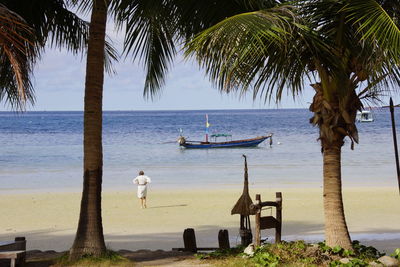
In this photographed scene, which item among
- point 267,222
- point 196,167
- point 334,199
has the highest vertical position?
point 334,199

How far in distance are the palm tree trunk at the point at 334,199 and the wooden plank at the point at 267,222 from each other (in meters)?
1.03

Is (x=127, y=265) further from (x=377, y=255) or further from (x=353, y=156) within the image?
(x=353, y=156)

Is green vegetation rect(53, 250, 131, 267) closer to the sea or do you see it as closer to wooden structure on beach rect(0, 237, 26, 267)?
wooden structure on beach rect(0, 237, 26, 267)

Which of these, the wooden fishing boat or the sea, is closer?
the sea

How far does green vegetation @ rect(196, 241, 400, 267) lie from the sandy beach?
3.69 m

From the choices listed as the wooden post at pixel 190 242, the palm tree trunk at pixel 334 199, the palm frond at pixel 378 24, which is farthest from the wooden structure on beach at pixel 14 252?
the palm frond at pixel 378 24

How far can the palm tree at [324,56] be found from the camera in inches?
333

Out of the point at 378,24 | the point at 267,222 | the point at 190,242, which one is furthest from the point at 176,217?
the point at 378,24

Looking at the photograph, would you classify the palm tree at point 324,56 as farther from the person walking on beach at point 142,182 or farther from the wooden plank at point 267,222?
the person walking on beach at point 142,182

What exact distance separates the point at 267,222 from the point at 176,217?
8557 millimetres

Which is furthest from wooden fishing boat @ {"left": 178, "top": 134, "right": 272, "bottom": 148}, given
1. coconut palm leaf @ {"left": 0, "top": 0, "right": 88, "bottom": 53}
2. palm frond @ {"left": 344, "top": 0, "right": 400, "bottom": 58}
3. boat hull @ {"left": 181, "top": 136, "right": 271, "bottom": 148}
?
palm frond @ {"left": 344, "top": 0, "right": 400, "bottom": 58}

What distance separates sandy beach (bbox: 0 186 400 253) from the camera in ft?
50.8

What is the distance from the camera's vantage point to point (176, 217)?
1916 centimetres

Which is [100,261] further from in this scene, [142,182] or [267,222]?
[142,182]
